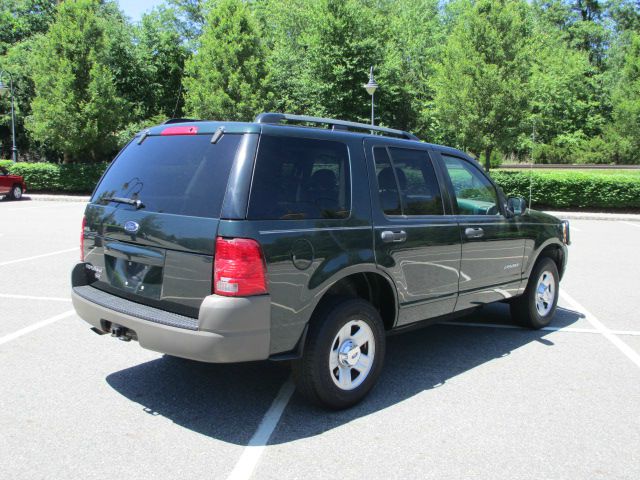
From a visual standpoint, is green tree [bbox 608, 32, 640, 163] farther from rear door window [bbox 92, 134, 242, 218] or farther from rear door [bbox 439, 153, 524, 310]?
rear door window [bbox 92, 134, 242, 218]

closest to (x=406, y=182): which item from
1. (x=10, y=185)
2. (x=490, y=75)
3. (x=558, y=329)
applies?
(x=558, y=329)

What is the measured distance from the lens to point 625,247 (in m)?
12.4

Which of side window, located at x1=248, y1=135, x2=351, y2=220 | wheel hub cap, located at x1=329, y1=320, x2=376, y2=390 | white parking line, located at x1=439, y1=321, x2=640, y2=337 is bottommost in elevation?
white parking line, located at x1=439, y1=321, x2=640, y2=337

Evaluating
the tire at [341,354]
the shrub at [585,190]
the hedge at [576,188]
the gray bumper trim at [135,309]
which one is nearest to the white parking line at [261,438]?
the tire at [341,354]

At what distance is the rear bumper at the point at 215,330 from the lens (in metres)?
3.26

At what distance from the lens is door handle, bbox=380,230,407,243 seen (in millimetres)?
4082

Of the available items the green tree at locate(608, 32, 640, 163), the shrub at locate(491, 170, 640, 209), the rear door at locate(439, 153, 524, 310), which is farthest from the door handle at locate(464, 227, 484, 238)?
the green tree at locate(608, 32, 640, 163)

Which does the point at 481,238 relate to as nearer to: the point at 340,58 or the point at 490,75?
the point at 490,75

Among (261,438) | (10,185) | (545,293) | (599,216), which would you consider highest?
(10,185)

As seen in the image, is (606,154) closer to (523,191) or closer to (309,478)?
(523,191)

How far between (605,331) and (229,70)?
25.2m

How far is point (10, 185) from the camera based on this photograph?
23.5m

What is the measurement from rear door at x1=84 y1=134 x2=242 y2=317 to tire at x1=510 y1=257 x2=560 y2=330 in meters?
3.67

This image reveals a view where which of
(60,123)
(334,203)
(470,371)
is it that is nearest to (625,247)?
(470,371)
